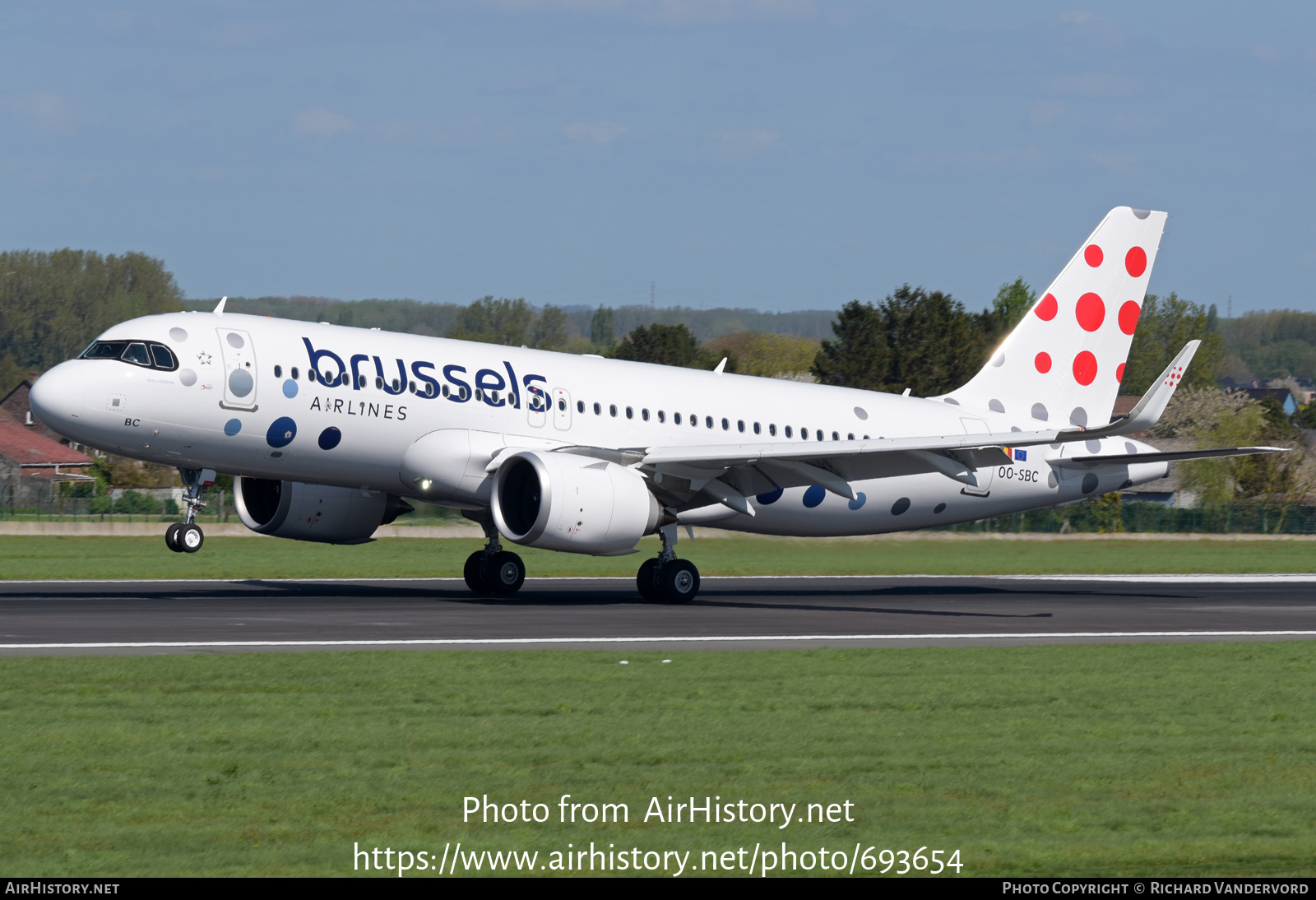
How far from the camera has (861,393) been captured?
1394 inches

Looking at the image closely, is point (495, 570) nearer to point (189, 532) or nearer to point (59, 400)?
point (189, 532)

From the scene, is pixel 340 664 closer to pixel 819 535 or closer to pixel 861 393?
pixel 819 535

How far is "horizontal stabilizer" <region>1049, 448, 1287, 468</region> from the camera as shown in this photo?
2848cm

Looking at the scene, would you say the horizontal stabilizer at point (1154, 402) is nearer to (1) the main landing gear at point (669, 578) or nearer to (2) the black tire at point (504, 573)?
(1) the main landing gear at point (669, 578)

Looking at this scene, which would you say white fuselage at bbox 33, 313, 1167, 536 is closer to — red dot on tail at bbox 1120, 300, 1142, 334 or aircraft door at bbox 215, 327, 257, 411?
aircraft door at bbox 215, 327, 257, 411

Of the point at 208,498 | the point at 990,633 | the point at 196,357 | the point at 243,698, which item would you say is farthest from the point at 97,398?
the point at 208,498

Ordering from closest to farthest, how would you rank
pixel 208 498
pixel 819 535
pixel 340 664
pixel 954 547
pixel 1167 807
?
1. pixel 1167 807
2. pixel 340 664
3. pixel 819 535
4. pixel 954 547
5. pixel 208 498

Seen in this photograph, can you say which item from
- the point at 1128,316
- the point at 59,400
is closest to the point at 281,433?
the point at 59,400

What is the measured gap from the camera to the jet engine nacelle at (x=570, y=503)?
87.5 feet

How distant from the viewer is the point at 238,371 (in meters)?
26.7

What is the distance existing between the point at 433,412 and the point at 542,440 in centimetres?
230

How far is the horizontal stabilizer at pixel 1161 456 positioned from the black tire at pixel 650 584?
33.0ft

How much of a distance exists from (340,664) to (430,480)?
10.2 m

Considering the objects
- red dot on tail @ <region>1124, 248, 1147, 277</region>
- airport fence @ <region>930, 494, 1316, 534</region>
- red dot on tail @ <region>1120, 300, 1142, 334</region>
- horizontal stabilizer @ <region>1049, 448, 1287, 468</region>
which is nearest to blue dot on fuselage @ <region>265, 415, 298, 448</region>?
horizontal stabilizer @ <region>1049, 448, 1287, 468</region>
